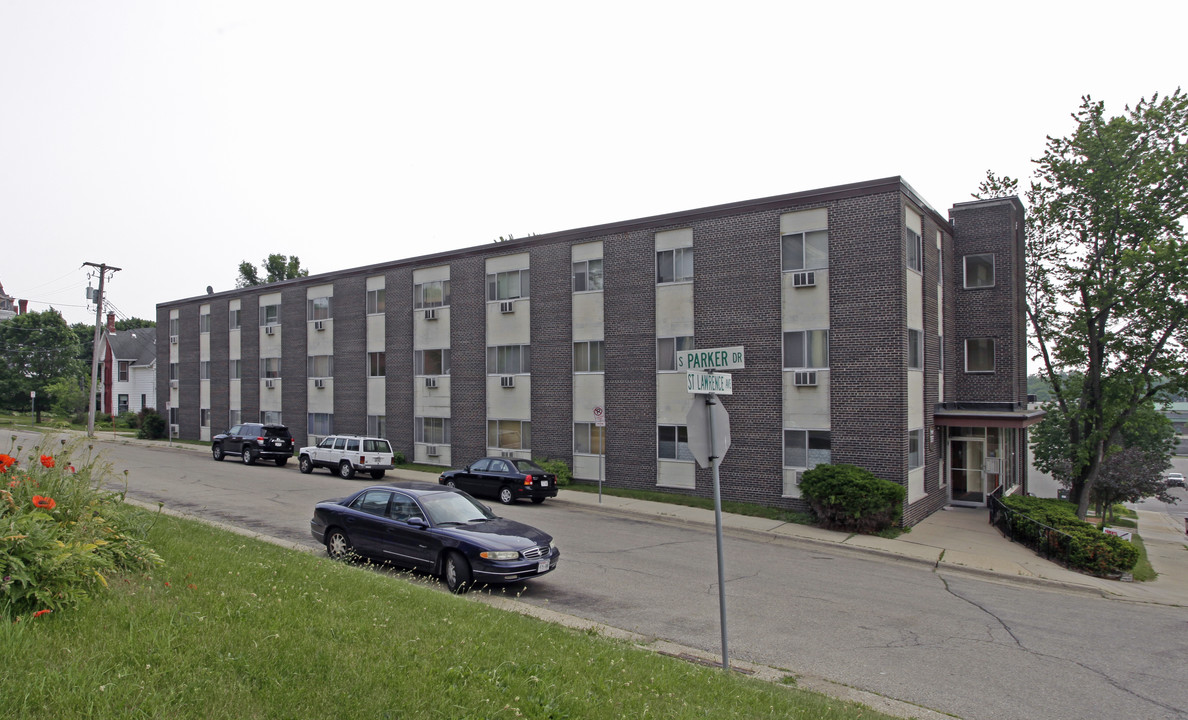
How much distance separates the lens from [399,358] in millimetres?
31266

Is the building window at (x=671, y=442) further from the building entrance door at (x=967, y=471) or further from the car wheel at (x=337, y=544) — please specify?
the car wheel at (x=337, y=544)

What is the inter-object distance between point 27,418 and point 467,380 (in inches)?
2346

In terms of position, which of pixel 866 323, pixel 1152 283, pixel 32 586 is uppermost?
pixel 1152 283

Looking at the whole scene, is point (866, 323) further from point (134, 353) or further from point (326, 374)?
point (134, 353)

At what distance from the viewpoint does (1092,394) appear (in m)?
25.0

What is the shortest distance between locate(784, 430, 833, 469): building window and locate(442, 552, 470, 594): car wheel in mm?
12382

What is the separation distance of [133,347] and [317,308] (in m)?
37.0

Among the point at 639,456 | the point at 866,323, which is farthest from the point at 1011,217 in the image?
the point at 639,456

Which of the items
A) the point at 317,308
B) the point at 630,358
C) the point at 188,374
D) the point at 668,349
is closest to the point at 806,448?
the point at 668,349

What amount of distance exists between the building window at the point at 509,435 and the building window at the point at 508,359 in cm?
206

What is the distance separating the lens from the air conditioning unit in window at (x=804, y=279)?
20.2m

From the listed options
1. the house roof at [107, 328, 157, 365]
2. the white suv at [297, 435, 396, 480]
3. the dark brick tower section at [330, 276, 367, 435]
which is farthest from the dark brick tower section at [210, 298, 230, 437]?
the house roof at [107, 328, 157, 365]

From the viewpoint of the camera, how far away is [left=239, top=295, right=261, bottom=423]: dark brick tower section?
127 feet

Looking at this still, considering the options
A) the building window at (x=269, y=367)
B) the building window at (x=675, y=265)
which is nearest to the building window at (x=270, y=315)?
the building window at (x=269, y=367)
